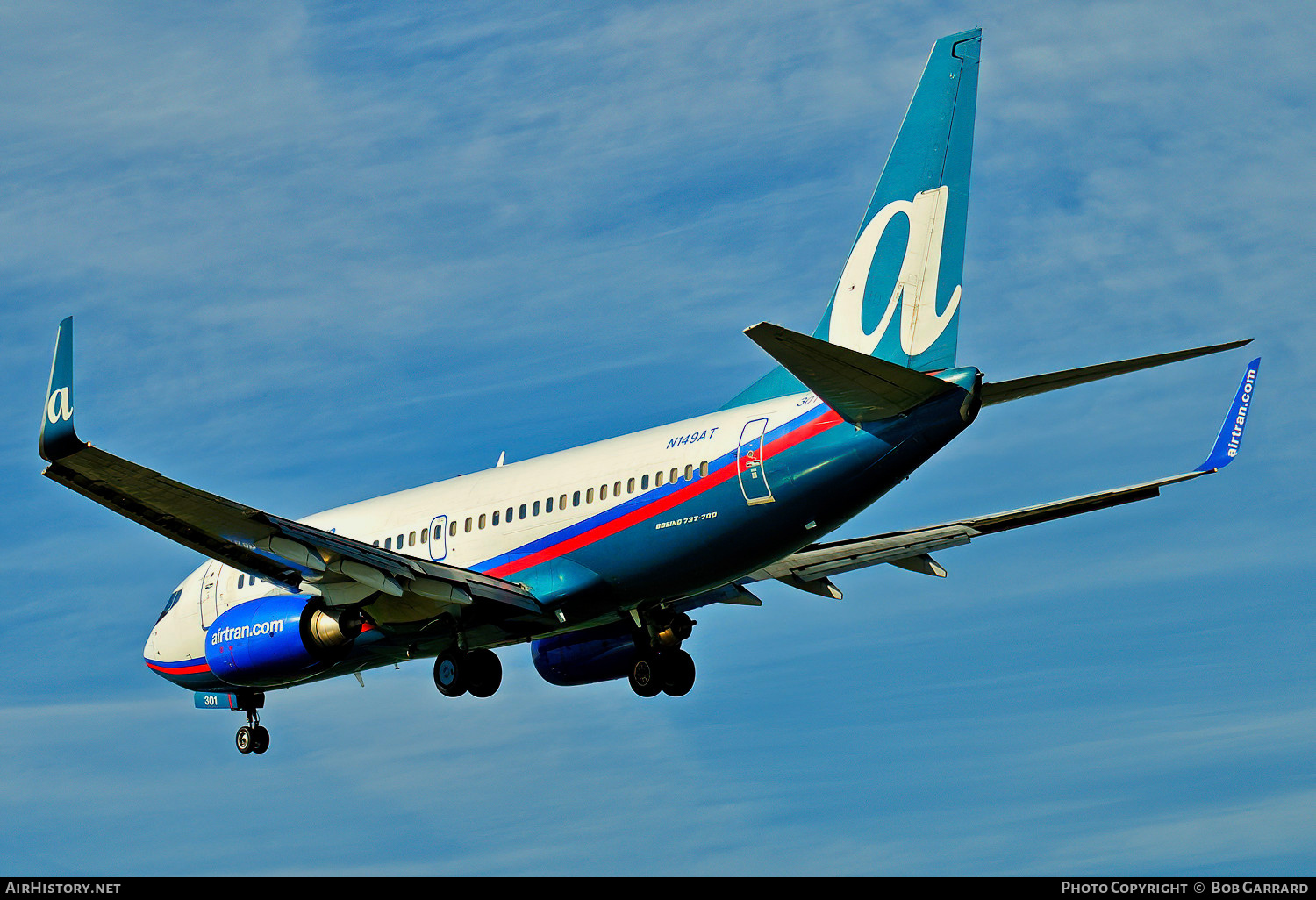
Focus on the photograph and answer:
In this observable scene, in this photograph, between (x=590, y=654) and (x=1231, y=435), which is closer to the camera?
(x=1231, y=435)

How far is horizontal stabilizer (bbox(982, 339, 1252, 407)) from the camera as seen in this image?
83.7 feet

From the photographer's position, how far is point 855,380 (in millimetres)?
29359

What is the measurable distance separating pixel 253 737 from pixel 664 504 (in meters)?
14.9

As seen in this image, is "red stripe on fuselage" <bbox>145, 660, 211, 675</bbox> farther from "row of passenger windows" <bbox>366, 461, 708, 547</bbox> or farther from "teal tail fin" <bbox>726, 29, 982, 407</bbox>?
"teal tail fin" <bbox>726, 29, 982, 407</bbox>

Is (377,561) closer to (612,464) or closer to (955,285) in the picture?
(612,464)

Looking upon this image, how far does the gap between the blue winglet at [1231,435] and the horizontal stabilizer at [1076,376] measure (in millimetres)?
5362

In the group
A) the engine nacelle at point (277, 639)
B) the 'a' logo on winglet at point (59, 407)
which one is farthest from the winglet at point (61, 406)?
the engine nacelle at point (277, 639)

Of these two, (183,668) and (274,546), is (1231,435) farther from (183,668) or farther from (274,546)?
(183,668)

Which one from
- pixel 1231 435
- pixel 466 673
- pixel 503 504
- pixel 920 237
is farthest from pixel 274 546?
pixel 1231 435

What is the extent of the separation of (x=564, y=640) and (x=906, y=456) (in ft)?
42.7

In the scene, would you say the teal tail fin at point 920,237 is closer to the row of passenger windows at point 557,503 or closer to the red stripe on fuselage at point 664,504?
the red stripe on fuselage at point 664,504
